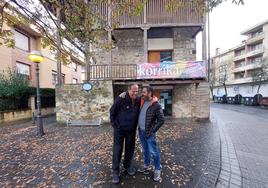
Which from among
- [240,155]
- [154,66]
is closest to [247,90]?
[154,66]

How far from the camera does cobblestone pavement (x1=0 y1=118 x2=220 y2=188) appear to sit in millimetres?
3525

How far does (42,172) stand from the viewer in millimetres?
4008

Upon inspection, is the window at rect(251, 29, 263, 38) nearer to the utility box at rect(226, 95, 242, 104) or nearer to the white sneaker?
the utility box at rect(226, 95, 242, 104)

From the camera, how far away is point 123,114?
139 inches

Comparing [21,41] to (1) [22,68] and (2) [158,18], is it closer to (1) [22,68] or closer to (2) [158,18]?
(1) [22,68]

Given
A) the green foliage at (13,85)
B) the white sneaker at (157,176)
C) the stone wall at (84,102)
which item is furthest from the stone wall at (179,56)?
the white sneaker at (157,176)

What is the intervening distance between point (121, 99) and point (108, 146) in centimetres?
284

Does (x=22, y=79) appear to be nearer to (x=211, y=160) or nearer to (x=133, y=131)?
(x=133, y=131)

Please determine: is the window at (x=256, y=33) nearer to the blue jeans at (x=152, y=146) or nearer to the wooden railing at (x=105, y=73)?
the wooden railing at (x=105, y=73)

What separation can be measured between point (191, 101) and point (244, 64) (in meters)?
31.6

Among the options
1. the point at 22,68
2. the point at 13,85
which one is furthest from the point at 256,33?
the point at 13,85

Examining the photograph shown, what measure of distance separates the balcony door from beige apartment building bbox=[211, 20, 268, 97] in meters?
18.8

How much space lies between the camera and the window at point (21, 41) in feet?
49.8

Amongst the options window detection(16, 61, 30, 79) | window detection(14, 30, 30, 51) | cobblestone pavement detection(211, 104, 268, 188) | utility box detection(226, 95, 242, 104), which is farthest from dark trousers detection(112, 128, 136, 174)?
utility box detection(226, 95, 242, 104)
